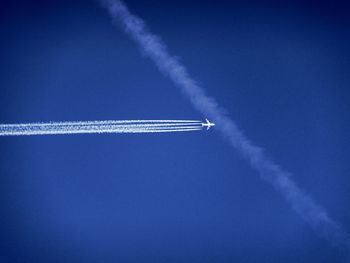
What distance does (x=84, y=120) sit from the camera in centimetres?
1055

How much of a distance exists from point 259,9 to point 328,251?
238 inches

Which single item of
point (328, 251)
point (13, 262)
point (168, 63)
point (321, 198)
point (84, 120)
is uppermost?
point (168, 63)

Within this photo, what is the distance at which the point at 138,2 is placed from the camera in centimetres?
1030

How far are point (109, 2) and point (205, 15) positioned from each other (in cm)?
229

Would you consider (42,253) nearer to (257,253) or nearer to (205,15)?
(257,253)

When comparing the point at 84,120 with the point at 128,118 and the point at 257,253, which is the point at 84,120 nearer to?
the point at 128,118

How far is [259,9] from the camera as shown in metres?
10.5

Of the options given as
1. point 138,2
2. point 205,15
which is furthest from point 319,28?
point 138,2

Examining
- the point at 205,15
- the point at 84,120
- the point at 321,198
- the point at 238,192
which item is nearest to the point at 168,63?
the point at 205,15

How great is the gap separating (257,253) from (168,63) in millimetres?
4999

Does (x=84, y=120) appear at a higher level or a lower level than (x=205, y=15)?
lower

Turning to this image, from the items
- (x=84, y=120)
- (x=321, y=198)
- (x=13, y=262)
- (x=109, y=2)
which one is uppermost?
(x=109, y=2)

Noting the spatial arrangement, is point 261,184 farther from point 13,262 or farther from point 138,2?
point 13,262

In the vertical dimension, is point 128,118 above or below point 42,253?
above
